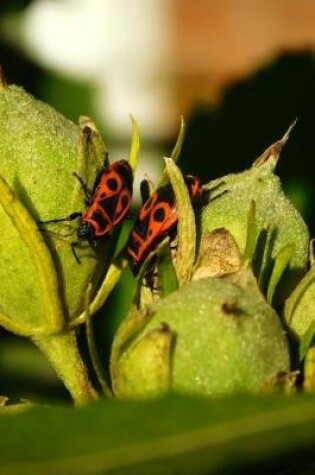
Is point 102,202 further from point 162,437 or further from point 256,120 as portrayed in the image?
point 256,120

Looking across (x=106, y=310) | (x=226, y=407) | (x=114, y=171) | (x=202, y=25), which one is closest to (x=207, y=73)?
(x=202, y=25)

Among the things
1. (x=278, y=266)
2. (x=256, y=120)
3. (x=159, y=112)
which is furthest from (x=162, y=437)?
(x=159, y=112)

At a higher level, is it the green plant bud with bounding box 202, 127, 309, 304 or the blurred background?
the green plant bud with bounding box 202, 127, 309, 304

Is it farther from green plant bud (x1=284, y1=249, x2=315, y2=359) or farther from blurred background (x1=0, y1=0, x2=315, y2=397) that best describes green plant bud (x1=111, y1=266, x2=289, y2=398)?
blurred background (x1=0, y1=0, x2=315, y2=397)

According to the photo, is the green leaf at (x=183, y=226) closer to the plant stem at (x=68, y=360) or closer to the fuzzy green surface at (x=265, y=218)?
the fuzzy green surface at (x=265, y=218)

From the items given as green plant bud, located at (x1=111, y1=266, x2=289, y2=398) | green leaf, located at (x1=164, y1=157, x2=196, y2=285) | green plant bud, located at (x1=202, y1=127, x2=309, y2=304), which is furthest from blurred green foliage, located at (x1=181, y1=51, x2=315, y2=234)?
green plant bud, located at (x1=111, y1=266, x2=289, y2=398)

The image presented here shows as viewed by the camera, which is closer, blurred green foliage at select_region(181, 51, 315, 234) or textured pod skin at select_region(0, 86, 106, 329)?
textured pod skin at select_region(0, 86, 106, 329)

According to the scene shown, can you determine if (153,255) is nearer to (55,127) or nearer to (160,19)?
(55,127)
